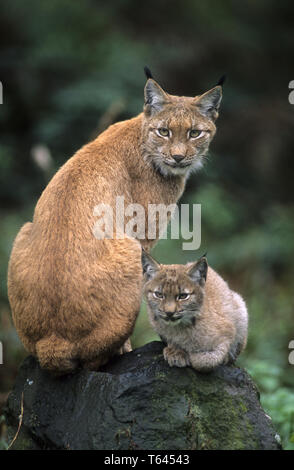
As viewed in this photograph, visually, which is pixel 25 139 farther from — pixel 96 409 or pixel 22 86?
pixel 96 409

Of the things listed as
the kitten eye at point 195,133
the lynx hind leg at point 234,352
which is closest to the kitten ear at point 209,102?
the kitten eye at point 195,133

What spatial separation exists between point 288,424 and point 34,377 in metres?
3.17

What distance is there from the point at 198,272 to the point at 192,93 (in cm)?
1119

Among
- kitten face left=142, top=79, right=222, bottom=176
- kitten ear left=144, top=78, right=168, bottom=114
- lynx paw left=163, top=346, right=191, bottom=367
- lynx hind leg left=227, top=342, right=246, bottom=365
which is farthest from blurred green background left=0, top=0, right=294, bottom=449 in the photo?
lynx paw left=163, top=346, right=191, bottom=367

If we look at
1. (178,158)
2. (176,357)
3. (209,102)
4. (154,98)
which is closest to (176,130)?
(178,158)

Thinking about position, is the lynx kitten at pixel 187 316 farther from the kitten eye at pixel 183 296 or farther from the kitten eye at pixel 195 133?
the kitten eye at pixel 195 133

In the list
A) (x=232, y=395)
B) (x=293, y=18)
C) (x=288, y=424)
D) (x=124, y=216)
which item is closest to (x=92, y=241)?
(x=124, y=216)

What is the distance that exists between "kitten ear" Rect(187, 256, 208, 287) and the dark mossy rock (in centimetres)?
78

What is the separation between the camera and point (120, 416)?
202 inches

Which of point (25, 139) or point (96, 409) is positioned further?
point (25, 139)

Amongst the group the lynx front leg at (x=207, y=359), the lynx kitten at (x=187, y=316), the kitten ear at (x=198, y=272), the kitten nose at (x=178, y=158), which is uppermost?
the kitten nose at (x=178, y=158)

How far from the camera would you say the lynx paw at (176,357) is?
5.45m

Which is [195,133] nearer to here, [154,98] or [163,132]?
[163,132]

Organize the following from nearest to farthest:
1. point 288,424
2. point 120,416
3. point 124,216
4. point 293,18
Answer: point 120,416
point 124,216
point 288,424
point 293,18
